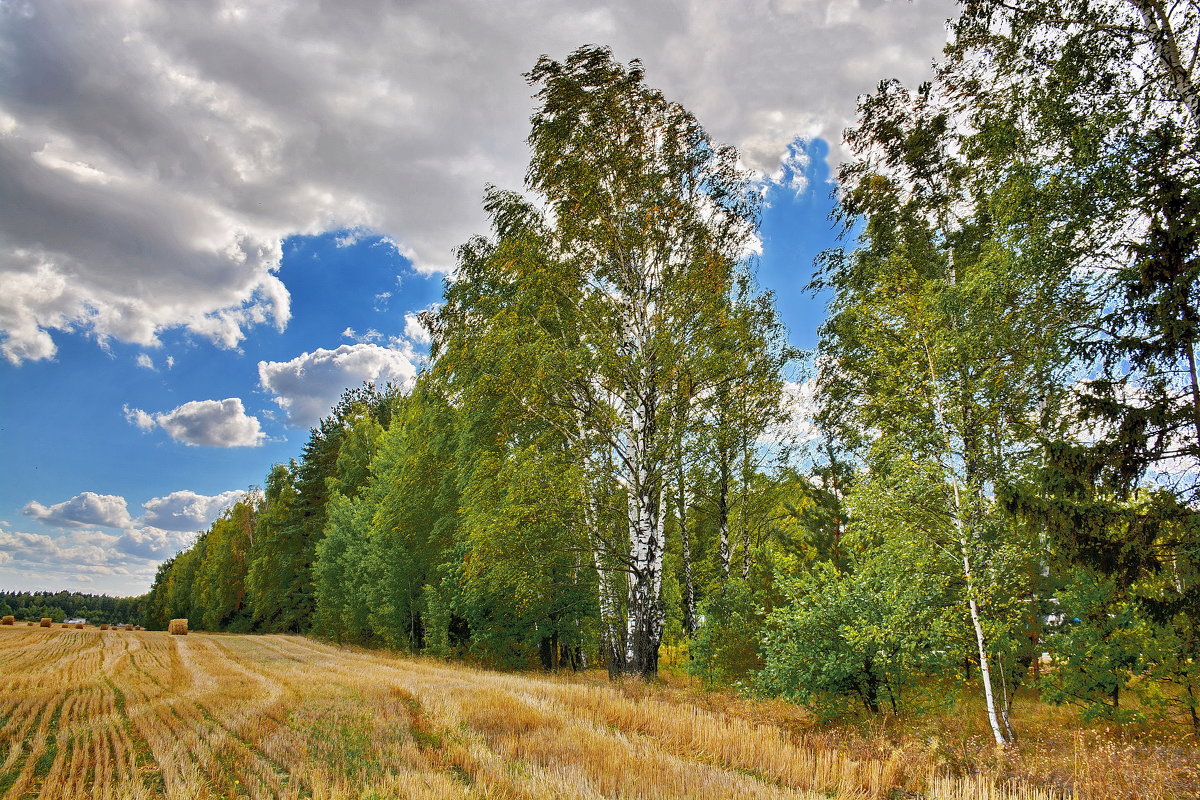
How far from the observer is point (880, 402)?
370 inches

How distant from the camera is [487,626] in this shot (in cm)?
1767

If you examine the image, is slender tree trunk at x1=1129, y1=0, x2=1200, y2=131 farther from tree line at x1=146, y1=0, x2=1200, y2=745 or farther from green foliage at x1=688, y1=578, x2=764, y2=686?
green foliage at x1=688, y1=578, x2=764, y2=686

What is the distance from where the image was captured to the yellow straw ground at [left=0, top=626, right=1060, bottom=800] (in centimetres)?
486

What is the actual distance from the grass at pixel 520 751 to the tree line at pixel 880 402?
4.77 feet

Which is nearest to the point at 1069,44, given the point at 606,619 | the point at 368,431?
the point at 606,619

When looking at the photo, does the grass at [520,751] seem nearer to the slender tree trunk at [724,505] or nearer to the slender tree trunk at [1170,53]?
the slender tree trunk at [724,505]

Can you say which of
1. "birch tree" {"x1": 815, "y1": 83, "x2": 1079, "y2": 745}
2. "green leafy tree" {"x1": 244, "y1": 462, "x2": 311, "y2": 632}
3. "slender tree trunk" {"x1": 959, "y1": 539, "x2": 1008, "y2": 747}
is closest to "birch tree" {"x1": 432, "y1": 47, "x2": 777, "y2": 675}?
"birch tree" {"x1": 815, "y1": 83, "x2": 1079, "y2": 745}

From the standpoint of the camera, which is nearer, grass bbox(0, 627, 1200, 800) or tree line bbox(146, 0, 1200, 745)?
grass bbox(0, 627, 1200, 800)

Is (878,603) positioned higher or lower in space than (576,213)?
lower

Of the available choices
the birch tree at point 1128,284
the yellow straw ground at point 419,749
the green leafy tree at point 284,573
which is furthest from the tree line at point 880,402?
the green leafy tree at point 284,573

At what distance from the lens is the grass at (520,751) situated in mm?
4934

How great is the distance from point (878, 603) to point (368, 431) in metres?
33.4

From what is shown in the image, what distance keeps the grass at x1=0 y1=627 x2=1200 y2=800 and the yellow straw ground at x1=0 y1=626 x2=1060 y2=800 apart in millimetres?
27

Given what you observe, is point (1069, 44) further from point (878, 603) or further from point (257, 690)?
point (257, 690)
